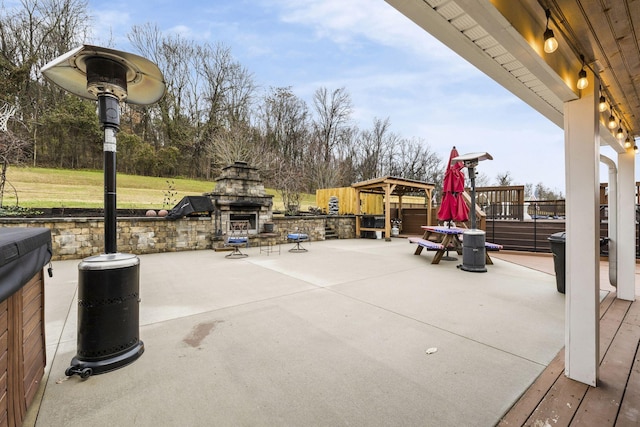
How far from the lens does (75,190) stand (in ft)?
39.6

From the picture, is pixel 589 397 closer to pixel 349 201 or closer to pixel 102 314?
pixel 102 314

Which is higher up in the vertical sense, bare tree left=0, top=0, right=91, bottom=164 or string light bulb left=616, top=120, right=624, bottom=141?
bare tree left=0, top=0, right=91, bottom=164

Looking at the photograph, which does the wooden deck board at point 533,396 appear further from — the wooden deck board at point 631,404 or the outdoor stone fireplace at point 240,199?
the outdoor stone fireplace at point 240,199

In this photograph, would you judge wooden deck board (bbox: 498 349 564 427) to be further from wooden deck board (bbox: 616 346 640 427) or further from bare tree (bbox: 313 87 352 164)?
bare tree (bbox: 313 87 352 164)

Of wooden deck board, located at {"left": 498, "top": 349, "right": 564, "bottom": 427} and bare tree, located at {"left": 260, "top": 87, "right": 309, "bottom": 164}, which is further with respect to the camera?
bare tree, located at {"left": 260, "top": 87, "right": 309, "bottom": 164}

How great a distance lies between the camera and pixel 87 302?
202 centimetres

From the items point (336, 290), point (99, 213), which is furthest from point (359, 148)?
point (336, 290)

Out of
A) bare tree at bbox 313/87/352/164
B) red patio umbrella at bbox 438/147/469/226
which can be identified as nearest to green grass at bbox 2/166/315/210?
bare tree at bbox 313/87/352/164

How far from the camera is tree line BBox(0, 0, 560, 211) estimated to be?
49.7 feet

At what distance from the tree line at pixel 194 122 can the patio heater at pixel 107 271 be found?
1221 centimetres

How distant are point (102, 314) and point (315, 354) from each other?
1.66 m

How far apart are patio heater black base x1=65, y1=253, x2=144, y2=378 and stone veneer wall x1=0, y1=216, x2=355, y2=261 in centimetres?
529

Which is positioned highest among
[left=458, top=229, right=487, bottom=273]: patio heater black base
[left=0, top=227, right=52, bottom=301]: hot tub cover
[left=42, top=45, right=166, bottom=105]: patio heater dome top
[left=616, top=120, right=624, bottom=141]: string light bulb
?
[left=42, top=45, right=166, bottom=105]: patio heater dome top

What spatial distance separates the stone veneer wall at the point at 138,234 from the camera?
21.6 feet
